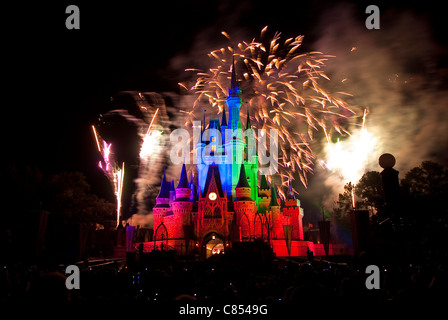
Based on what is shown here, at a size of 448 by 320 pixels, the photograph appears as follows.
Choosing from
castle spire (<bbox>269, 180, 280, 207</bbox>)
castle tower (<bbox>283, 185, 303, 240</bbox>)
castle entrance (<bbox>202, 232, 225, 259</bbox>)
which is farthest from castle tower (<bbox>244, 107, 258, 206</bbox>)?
castle entrance (<bbox>202, 232, 225, 259</bbox>)

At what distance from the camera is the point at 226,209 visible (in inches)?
2290

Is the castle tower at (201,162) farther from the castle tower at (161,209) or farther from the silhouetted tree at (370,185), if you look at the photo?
the silhouetted tree at (370,185)

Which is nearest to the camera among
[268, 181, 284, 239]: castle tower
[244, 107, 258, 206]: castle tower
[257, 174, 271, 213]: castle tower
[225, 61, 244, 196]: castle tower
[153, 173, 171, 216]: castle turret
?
[268, 181, 284, 239]: castle tower

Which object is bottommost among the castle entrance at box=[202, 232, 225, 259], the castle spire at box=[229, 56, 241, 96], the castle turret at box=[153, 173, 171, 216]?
the castle entrance at box=[202, 232, 225, 259]

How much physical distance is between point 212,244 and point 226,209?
732cm

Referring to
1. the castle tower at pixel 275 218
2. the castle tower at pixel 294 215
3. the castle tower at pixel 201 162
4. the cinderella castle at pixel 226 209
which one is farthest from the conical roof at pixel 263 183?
the castle tower at pixel 201 162

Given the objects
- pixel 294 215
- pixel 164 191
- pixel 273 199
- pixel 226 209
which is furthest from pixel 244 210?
pixel 164 191

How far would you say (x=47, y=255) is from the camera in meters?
15.3

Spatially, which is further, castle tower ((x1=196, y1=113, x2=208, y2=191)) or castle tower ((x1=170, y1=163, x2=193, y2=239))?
castle tower ((x1=196, y1=113, x2=208, y2=191))

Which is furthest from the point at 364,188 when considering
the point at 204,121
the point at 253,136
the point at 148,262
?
the point at 148,262

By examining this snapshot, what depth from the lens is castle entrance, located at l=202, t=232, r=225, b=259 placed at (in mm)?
56469

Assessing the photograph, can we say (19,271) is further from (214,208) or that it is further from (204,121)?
(204,121)

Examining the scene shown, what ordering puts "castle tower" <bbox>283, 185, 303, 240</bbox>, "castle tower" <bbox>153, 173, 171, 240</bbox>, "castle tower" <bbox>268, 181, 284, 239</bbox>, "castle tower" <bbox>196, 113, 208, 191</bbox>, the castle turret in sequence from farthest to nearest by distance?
"castle tower" <bbox>196, 113, 208, 191</bbox> → the castle turret → "castle tower" <bbox>283, 185, 303, 240</bbox> → "castle tower" <bbox>268, 181, 284, 239</bbox> → "castle tower" <bbox>153, 173, 171, 240</bbox>

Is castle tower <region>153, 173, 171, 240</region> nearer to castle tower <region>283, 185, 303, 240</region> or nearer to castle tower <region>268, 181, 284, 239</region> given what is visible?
castle tower <region>268, 181, 284, 239</region>
